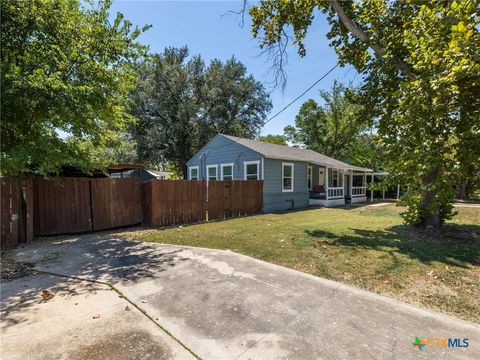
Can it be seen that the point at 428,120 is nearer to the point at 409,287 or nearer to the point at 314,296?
the point at 409,287

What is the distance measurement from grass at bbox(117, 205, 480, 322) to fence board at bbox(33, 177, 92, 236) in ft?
5.89

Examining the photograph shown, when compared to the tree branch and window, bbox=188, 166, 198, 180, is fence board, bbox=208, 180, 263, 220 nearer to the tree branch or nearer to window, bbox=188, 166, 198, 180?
window, bbox=188, 166, 198, 180

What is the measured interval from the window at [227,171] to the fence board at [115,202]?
273 inches

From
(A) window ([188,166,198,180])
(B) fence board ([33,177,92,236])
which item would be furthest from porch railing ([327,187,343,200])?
(B) fence board ([33,177,92,236])

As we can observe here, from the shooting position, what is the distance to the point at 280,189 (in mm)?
15148

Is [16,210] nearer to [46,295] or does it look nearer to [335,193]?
[46,295]

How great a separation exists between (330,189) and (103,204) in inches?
554

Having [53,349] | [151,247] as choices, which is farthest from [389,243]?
[53,349]

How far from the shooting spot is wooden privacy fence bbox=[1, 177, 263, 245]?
6.93 meters

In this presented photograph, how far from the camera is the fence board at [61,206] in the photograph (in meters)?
7.68

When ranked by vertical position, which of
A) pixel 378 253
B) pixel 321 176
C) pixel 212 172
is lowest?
pixel 378 253

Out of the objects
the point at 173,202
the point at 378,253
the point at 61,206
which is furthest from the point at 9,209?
the point at 378,253

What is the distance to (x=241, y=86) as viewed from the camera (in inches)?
1030

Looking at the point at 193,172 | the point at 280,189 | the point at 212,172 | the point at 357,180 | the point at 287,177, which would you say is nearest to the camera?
the point at 280,189
